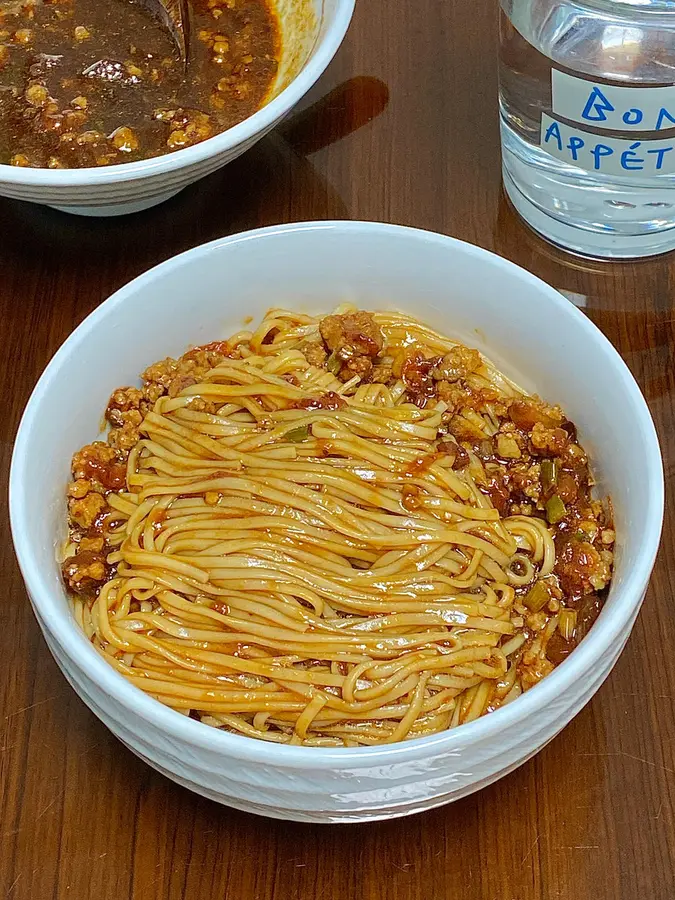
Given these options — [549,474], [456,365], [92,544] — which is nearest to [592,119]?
[456,365]

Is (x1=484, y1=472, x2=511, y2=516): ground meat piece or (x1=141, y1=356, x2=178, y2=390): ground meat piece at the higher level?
(x1=141, y1=356, x2=178, y2=390): ground meat piece

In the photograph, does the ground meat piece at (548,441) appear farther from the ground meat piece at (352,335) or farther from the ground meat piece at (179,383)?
the ground meat piece at (179,383)

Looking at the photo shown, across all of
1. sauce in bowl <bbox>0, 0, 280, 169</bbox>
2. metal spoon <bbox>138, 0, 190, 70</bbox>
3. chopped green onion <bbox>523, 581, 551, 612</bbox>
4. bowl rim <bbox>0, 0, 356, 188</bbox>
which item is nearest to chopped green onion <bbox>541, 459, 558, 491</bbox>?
chopped green onion <bbox>523, 581, 551, 612</bbox>

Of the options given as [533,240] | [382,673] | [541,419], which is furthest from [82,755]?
[533,240]

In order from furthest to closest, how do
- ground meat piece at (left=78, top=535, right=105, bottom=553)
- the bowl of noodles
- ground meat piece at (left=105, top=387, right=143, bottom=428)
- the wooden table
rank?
ground meat piece at (left=105, top=387, right=143, bottom=428)
ground meat piece at (left=78, top=535, right=105, bottom=553)
the wooden table
the bowl of noodles

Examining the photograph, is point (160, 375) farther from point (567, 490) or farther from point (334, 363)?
point (567, 490)

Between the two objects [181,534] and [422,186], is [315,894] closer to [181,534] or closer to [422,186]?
[181,534]

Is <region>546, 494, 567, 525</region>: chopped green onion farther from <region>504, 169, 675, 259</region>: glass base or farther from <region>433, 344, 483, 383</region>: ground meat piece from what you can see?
<region>504, 169, 675, 259</region>: glass base
